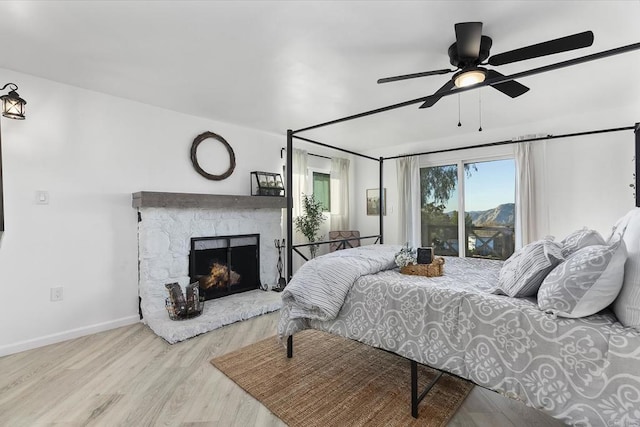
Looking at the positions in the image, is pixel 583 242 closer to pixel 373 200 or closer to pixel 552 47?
pixel 552 47

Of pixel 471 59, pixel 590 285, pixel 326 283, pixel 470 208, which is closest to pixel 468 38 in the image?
pixel 471 59

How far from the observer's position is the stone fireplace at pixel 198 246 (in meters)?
3.17

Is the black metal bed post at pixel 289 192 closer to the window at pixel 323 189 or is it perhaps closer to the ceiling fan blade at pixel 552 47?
the ceiling fan blade at pixel 552 47

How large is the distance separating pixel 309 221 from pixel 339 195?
1044 mm

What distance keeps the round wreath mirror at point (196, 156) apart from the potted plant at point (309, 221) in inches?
54.3

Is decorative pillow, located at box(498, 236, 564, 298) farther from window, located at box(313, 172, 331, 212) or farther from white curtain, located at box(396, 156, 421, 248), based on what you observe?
window, located at box(313, 172, 331, 212)

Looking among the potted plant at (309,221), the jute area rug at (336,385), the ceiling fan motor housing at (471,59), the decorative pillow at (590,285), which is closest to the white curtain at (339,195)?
the potted plant at (309,221)

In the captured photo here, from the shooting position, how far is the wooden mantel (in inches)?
124

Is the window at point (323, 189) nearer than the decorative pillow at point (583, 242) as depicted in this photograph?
No

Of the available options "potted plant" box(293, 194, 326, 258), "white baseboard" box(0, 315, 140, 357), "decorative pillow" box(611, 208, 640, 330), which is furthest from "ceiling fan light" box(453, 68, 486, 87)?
"white baseboard" box(0, 315, 140, 357)

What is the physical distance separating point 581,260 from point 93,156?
12.9ft

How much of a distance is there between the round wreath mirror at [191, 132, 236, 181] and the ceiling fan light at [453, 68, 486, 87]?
2.89 meters

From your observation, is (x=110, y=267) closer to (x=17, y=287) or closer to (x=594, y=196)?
(x=17, y=287)

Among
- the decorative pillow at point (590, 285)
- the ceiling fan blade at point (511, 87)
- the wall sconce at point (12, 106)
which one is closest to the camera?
the decorative pillow at point (590, 285)
